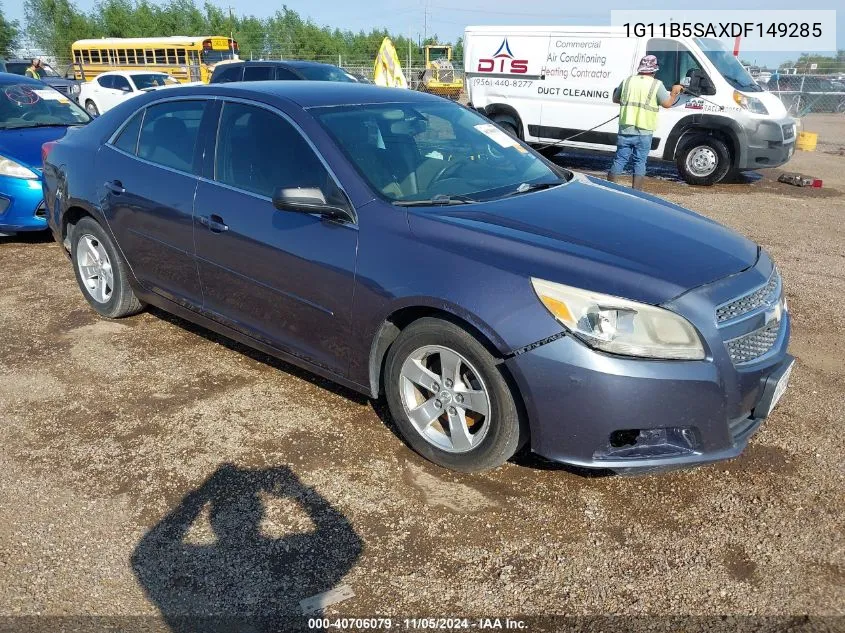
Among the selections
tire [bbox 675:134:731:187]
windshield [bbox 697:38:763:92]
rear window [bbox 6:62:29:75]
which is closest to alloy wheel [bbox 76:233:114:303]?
tire [bbox 675:134:731:187]

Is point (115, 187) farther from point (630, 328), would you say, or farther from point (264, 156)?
point (630, 328)

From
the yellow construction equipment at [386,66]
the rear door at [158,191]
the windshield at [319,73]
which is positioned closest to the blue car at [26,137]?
the rear door at [158,191]

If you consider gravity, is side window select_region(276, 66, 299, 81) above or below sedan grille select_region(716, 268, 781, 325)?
above

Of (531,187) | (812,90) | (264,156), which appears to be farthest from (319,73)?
(812,90)

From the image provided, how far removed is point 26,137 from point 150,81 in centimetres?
1546

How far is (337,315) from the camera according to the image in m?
A: 3.38

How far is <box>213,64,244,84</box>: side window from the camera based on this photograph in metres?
13.5

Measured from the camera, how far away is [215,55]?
3028cm

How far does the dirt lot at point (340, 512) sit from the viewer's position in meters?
2.54

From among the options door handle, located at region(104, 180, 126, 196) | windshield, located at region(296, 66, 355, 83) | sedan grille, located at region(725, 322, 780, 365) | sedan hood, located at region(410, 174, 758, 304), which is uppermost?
windshield, located at region(296, 66, 355, 83)

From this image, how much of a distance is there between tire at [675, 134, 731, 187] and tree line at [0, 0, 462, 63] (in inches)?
1698

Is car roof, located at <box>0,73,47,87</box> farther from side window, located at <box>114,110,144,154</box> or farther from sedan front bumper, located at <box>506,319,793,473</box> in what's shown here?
sedan front bumper, located at <box>506,319,793,473</box>

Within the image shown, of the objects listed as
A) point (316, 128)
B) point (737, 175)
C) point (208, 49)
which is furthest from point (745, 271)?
point (208, 49)

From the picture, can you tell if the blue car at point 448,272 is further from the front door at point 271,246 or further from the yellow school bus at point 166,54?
the yellow school bus at point 166,54
